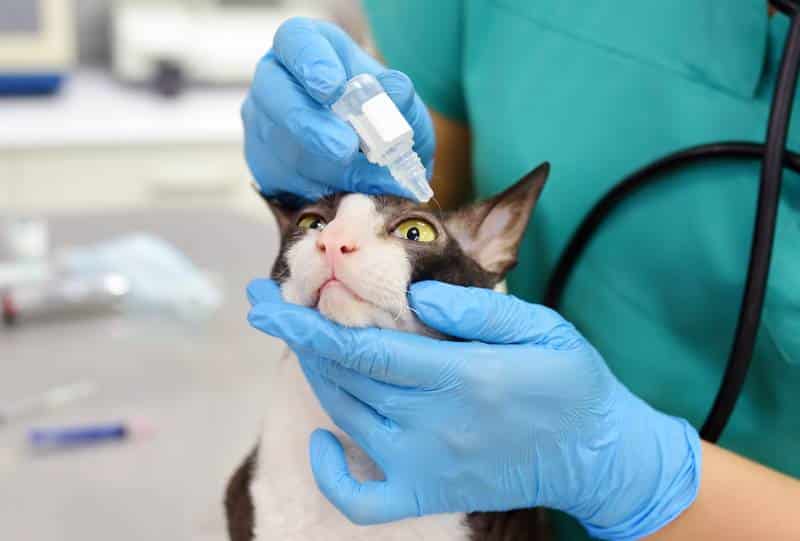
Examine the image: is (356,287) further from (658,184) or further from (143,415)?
(143,415)

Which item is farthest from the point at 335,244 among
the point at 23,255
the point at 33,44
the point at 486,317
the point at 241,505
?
the point at 33,44

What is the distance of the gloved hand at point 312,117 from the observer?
671mm

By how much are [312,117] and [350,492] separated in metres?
0.27

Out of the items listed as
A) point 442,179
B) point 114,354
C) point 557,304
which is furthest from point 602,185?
point 114,354

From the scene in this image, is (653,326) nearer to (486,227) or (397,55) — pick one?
(486,227)

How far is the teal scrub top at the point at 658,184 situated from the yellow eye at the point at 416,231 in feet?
0.74

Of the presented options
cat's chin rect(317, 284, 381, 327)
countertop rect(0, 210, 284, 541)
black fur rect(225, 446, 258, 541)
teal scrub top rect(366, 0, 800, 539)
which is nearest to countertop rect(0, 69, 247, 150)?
countertop rect(0, 210, 284, 541)

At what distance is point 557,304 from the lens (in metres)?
0.89

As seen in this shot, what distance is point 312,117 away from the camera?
69 cm

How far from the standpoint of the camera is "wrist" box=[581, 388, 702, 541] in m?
0.69

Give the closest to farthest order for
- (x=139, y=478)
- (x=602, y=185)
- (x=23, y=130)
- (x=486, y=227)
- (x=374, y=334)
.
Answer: (x=374, y=334)
(x=486, y=227)
(x=602, y=185)
(x=139, y=478)
(x=23, y=130)

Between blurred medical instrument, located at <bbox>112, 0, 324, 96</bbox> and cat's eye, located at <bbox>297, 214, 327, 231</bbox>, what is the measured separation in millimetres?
1628

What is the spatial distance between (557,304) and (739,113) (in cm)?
24

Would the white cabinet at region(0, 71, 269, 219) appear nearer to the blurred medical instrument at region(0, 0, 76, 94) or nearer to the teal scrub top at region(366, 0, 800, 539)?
the blurred medical instrument at region(0, 0, 76, 94)
